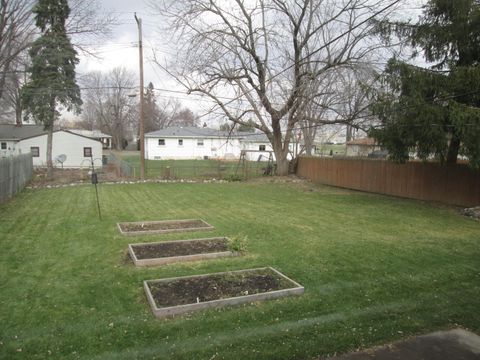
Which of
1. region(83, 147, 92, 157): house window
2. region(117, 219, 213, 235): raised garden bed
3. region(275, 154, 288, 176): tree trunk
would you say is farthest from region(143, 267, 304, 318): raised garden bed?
region(83, 147, 92, 157): house window

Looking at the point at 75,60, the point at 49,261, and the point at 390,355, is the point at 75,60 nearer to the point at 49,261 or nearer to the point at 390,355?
the point at 49,261

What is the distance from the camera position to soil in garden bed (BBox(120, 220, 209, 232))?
8.99 metres

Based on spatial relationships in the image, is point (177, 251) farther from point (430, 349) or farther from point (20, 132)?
point (20, 132)

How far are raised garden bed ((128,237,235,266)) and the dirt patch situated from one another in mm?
1263

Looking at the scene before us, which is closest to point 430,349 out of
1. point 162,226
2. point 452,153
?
point 162,226

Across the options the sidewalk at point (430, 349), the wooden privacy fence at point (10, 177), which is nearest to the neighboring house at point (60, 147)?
the wooden privacy fence at point (10, 177)

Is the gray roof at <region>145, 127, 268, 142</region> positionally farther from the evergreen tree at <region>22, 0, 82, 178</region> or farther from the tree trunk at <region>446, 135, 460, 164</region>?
the tree trunk at <region>446, 135, 460, 164</region>

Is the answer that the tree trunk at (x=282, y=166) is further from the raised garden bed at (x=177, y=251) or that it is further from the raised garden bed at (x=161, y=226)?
the raised garden bed at (x=177, y=251)

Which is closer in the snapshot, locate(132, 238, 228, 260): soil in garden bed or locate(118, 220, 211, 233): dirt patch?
locate(132, 238, 228, 260): soil in garden bed

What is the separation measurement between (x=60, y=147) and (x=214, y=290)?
32.0 m

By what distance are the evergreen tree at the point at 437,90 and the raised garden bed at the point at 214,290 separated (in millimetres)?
7766

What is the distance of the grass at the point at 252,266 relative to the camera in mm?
3936

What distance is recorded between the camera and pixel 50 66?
2367 centimetres

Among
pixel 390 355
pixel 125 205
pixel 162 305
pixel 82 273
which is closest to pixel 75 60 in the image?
pixel 125 205
